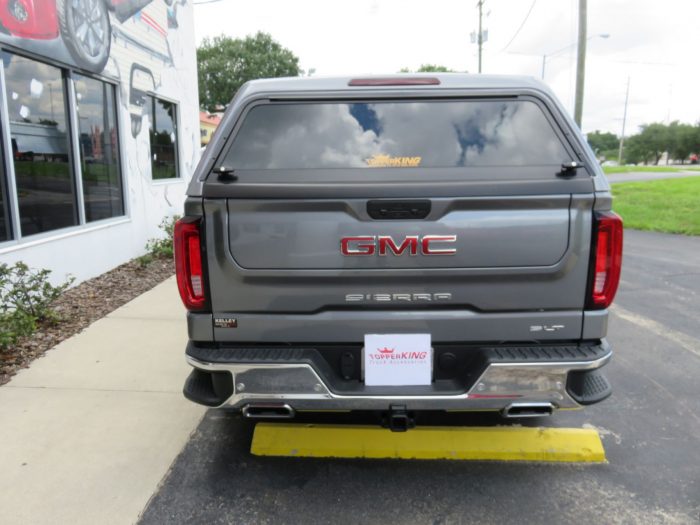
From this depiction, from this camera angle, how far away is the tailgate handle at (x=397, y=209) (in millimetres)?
2467

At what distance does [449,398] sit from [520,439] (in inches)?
41.7

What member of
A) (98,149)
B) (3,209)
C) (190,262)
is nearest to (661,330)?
(190,262)

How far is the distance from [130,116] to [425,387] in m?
7.51

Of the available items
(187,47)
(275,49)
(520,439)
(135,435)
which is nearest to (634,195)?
(187,47)

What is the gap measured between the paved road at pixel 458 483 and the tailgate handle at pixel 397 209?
4.79 feet

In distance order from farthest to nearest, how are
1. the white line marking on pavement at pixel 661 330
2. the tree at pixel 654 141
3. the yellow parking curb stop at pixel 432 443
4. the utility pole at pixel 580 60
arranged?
the tree at pixel 654 141 < the utility pole at pixel 580 60 < the white line marking on pavement at pixel 661 330 < the yellow parking curb stop at pixel 432 443

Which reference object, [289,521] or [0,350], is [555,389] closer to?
[289,521]

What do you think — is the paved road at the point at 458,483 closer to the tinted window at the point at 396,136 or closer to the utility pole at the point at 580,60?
the tinted window at the point at 396,136

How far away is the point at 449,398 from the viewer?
2523mm

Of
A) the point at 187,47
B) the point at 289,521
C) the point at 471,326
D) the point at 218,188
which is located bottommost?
the point at 289,521

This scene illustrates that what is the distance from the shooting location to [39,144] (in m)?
6.20

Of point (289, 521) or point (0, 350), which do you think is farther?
point (0, 350)

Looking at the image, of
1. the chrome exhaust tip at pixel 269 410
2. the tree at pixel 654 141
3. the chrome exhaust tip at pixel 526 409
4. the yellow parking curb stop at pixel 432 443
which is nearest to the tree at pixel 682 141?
the tree at pixel 654 141

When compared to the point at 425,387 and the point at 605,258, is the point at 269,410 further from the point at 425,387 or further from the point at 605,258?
the point at 605,258
